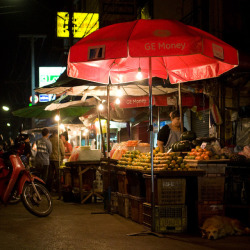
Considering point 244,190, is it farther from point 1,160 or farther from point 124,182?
point 1,160

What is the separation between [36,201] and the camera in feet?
30.3

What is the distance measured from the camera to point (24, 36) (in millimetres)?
36500

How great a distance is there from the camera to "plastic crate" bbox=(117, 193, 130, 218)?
9344 millimetres

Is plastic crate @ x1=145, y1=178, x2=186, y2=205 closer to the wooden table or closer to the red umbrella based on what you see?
the red umbrella

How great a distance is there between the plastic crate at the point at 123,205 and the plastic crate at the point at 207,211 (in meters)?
2.07

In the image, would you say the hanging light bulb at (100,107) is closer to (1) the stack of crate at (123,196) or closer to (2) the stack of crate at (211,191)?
(1) the stack of crate at (123,196)

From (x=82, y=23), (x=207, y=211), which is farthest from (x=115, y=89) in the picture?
(x=82, y=23)

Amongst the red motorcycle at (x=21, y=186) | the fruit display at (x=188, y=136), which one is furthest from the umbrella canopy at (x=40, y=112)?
the fruit display at (x=188, y=136)

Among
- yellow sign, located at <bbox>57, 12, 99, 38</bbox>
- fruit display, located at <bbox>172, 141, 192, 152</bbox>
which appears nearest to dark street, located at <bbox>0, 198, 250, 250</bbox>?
fruit display, located at <bbox>172, 141, 192, 152</bbox>

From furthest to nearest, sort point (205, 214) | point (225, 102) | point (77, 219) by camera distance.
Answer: point (225, 102), point (77, 219), point (205, 214)

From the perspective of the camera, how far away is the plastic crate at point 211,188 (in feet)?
25.4

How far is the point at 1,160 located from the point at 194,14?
922cm

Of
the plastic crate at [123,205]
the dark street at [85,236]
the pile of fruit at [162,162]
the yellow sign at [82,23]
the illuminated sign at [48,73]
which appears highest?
the yellow sign at [82,23]

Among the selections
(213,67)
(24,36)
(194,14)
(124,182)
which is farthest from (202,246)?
(24,36)
